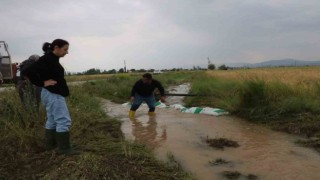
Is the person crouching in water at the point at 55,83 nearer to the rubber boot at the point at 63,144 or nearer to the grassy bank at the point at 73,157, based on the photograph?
the rubber boot at the point at 63,144

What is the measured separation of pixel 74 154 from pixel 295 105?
5.79m

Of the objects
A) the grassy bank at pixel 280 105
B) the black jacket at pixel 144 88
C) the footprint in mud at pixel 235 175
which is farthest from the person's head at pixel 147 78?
the footprint in mud at pixel 235 175

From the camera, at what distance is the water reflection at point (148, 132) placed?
24.8ft

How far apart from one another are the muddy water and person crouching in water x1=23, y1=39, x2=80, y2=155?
1.58 meters

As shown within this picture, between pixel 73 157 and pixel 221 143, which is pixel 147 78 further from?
pixel 73 157

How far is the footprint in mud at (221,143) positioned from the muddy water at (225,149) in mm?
107

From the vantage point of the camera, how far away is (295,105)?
927 centimetres

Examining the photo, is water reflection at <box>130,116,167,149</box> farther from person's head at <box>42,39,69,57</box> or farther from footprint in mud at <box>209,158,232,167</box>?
person's head at <box>42,39,69,57</box>

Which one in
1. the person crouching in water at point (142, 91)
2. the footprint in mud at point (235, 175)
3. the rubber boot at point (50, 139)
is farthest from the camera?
the person crouching in water at point (142, 91)

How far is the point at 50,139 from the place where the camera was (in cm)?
576

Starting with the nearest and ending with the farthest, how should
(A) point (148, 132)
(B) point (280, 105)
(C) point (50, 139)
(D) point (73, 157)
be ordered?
(D) point (73, 157), (C) point (50, 139), (A) point (148, 132), (B) point (280, 105)

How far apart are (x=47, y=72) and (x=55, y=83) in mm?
184

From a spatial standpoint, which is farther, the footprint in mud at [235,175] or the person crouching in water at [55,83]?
the person crouching in water at [55,83]

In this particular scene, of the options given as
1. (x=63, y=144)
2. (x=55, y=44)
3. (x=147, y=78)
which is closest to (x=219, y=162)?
(x=63, y=144)
